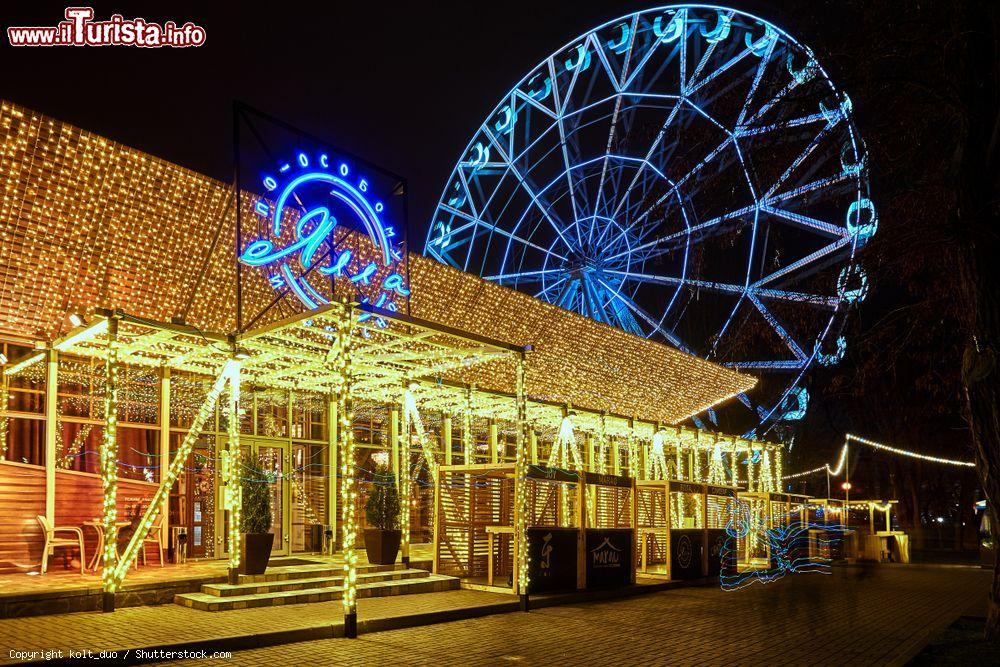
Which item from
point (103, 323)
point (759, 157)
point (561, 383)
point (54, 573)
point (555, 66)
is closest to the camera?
point (759, 157)

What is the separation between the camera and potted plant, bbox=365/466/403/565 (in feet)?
44.7

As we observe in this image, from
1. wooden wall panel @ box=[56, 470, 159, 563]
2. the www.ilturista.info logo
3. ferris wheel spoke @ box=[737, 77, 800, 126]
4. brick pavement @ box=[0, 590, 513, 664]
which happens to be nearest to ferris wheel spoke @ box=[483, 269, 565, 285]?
the www.ilturista.info logo

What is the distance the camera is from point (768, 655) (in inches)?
348

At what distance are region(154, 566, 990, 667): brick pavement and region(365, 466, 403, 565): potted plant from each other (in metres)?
2.68

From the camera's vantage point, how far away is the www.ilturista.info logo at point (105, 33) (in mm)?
14703

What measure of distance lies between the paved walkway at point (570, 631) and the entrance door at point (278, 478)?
4.47m

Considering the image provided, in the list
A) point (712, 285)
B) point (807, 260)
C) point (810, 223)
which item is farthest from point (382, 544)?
point (807, 260)

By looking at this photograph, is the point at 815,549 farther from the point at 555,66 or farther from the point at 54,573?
the point at 54,573

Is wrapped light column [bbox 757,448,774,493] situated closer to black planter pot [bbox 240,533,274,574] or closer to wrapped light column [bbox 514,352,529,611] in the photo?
wrapped light column [bbox 514,352,529,611]

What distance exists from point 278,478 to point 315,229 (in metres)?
5.03

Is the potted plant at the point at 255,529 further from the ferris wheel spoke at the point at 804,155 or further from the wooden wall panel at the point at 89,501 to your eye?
the ferris wheel spoke at the point at 804,155

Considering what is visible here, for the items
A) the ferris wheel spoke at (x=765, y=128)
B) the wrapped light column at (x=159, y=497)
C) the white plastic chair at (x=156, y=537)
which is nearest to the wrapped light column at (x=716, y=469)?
the ferris wheel spoke at (x=765, y=128)

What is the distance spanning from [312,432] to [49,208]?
7315mm

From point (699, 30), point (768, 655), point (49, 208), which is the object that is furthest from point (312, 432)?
point (699, 30)
